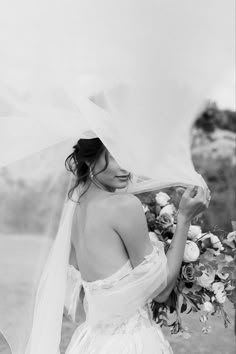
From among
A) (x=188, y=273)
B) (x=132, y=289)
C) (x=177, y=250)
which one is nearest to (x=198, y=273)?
(x=188, y=273)

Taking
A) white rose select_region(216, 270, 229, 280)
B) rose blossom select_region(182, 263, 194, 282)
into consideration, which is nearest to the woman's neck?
rose blossom select_region(182, 263, 194, 282)

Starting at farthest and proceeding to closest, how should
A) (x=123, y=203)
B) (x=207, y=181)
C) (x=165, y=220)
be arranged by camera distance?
(x=207, y=181), (x=165, y=220), (x=123, y=203)

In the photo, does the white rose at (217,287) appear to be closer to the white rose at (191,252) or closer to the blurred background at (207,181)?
the white rose at (191,252)

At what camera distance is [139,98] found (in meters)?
2.19

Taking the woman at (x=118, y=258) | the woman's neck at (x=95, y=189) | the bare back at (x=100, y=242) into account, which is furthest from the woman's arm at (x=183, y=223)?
the woman's neck at (x=95, y=189)

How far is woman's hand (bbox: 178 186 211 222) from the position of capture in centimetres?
271

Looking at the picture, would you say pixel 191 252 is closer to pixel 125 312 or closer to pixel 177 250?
pixel 177 250

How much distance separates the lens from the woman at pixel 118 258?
267 cm

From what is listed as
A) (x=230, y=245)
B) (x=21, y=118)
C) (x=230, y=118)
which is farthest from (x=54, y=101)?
(x=230, y=118)

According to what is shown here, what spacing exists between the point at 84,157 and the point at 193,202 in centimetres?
44

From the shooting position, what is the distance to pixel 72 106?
266 centimetres

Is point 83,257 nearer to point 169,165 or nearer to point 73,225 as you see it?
point 73,225

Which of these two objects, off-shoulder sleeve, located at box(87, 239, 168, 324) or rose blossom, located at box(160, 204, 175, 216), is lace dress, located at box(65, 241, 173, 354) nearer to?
off-shoulder sleeve, located at box(87, 239, 168, 324)

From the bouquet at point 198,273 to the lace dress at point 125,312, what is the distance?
175 millimetres
